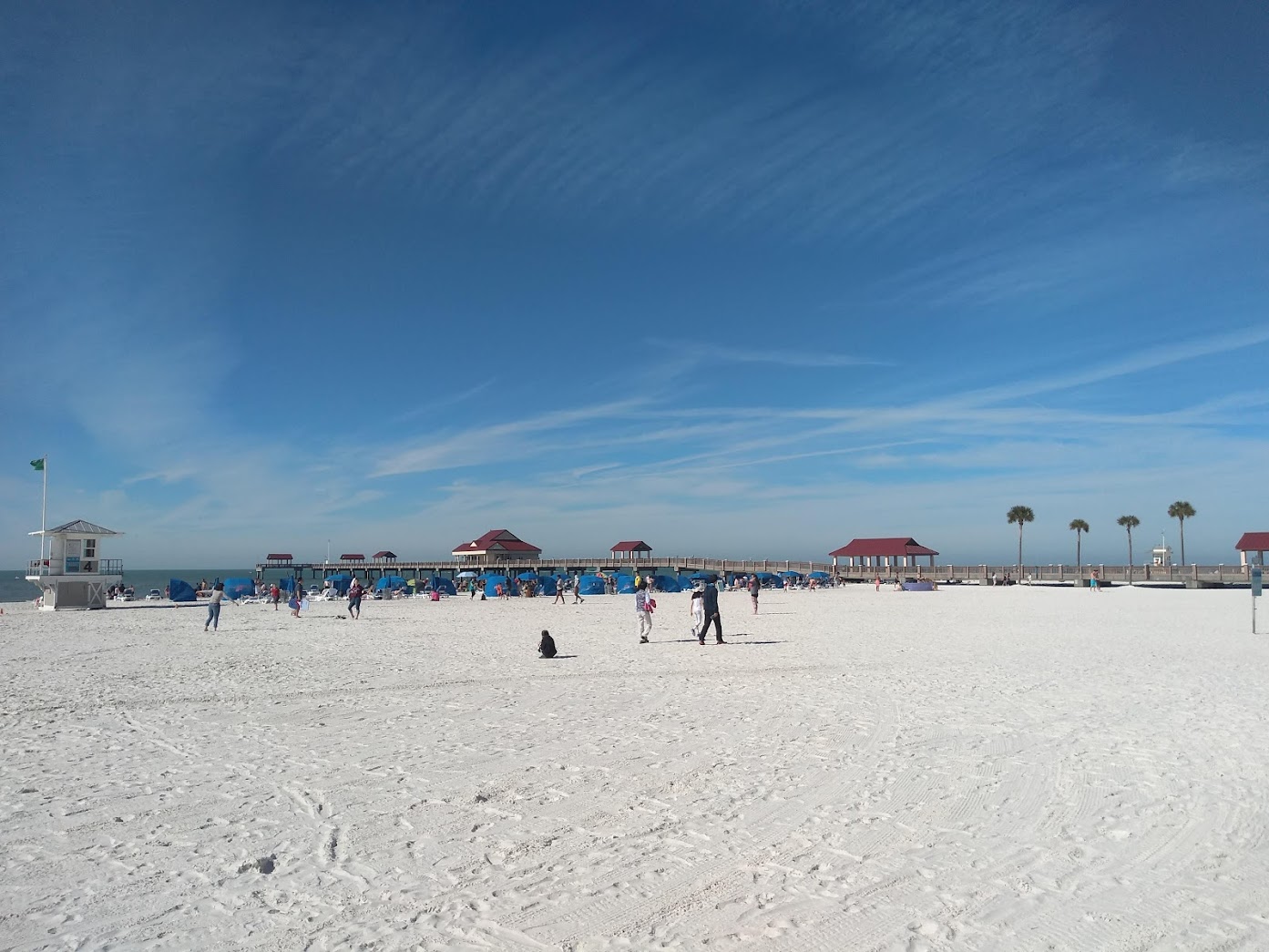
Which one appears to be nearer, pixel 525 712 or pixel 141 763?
pixel 141 763

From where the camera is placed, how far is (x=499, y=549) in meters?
78.8

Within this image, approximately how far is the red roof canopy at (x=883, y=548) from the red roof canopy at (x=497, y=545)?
30173 millimetres

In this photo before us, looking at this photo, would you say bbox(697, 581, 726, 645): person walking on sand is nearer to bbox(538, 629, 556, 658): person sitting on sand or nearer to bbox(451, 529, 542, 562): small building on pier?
bbox(538, 629, 556, 658): person sitting on sand

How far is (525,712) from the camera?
1002 cm

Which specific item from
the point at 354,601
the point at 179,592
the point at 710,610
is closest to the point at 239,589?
the point at 179,592

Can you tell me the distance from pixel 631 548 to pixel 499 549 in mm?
12991

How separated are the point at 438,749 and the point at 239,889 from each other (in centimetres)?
337

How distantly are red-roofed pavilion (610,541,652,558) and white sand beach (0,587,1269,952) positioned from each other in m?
63.9

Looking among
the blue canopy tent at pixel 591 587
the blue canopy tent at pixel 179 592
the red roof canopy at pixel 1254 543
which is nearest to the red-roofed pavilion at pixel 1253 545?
the red roof canopy at pixel 1254 543

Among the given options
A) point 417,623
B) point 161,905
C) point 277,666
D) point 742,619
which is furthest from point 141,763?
point 742,619

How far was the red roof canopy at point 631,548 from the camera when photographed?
77.8 meters

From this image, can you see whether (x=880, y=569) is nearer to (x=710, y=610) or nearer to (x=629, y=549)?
(x=629, y=549)

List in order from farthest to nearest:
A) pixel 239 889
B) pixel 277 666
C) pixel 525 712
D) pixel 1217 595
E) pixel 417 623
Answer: pixel 1217 595 → pixel 417 623 → pixel 277 666 → pixel 525 712 → pixel 239 889

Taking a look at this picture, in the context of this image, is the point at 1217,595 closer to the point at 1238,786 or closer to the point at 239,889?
the point at 1238,786
